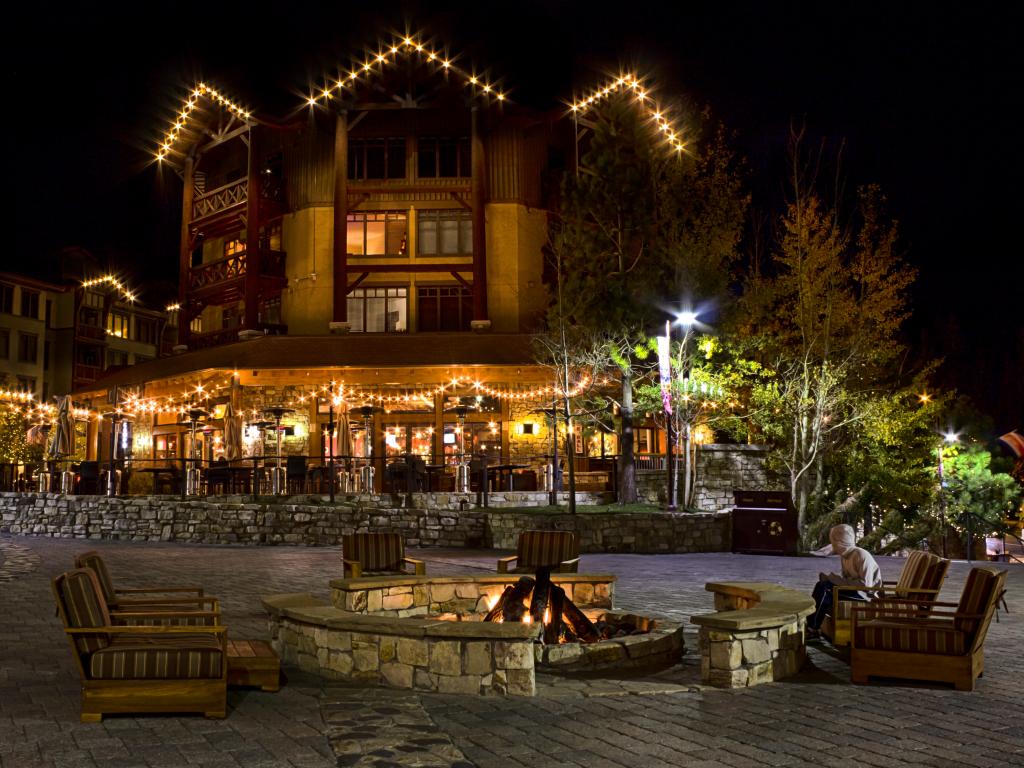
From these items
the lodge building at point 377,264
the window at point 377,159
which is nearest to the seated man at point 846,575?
the lodge building at point 377,264

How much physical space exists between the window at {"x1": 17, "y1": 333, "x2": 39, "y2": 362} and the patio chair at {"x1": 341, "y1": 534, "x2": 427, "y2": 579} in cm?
4552

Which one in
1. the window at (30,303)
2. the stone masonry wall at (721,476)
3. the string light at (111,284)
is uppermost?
the string light at (111,284)

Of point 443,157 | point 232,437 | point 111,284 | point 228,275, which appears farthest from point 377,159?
point 111,284

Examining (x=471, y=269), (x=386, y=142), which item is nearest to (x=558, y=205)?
(x=471, y=269)

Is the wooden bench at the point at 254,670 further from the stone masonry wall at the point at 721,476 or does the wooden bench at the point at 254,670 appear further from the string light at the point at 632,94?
the string light at the point at 632,94

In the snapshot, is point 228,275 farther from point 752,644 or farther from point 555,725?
point 555,725

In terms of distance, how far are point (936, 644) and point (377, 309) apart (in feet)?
93.6

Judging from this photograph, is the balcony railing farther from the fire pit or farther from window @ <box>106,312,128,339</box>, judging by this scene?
the fire pit

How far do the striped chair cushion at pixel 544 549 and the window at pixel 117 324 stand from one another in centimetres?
5020

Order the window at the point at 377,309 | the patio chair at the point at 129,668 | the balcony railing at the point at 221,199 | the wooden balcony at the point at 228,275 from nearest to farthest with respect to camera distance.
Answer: the patio chair at the point at 129,668
the window at the point at 377,309
the wooden balcony at the point at 228,275
the balcony railing at the point at 221,199

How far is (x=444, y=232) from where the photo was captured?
3375 centimetres

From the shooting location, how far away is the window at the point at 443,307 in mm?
33531

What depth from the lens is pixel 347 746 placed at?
5.20 metres

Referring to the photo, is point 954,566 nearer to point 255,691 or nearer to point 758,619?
point 758,619
